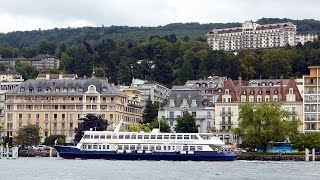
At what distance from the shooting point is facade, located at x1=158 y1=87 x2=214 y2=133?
557 feet

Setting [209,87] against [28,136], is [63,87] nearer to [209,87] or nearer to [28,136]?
[28,136]

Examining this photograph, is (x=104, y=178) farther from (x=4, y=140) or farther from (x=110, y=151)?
(x=4, y=140)

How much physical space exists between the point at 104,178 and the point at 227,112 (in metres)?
84.5

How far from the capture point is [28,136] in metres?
160

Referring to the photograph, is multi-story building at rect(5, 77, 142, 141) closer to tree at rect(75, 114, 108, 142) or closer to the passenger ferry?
tree at rect(75, 114, 108, 142)

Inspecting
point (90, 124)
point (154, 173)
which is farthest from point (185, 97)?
point (154, 173)

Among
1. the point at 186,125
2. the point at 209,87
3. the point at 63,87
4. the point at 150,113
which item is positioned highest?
the point at 209,87

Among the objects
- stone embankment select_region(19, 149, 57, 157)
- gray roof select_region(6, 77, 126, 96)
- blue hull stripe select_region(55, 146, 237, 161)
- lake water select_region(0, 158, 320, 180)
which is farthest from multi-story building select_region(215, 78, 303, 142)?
lake water select_region(0, 158, 320, 180)

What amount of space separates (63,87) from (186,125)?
29216 millimetres

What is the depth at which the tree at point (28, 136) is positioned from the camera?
15888 cm

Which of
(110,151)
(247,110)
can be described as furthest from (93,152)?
(247,110)

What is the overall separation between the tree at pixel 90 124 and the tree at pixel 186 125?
1259 cm

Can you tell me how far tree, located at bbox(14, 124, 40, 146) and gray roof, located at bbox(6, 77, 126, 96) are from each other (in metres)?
15.3

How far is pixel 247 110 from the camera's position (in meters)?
136
